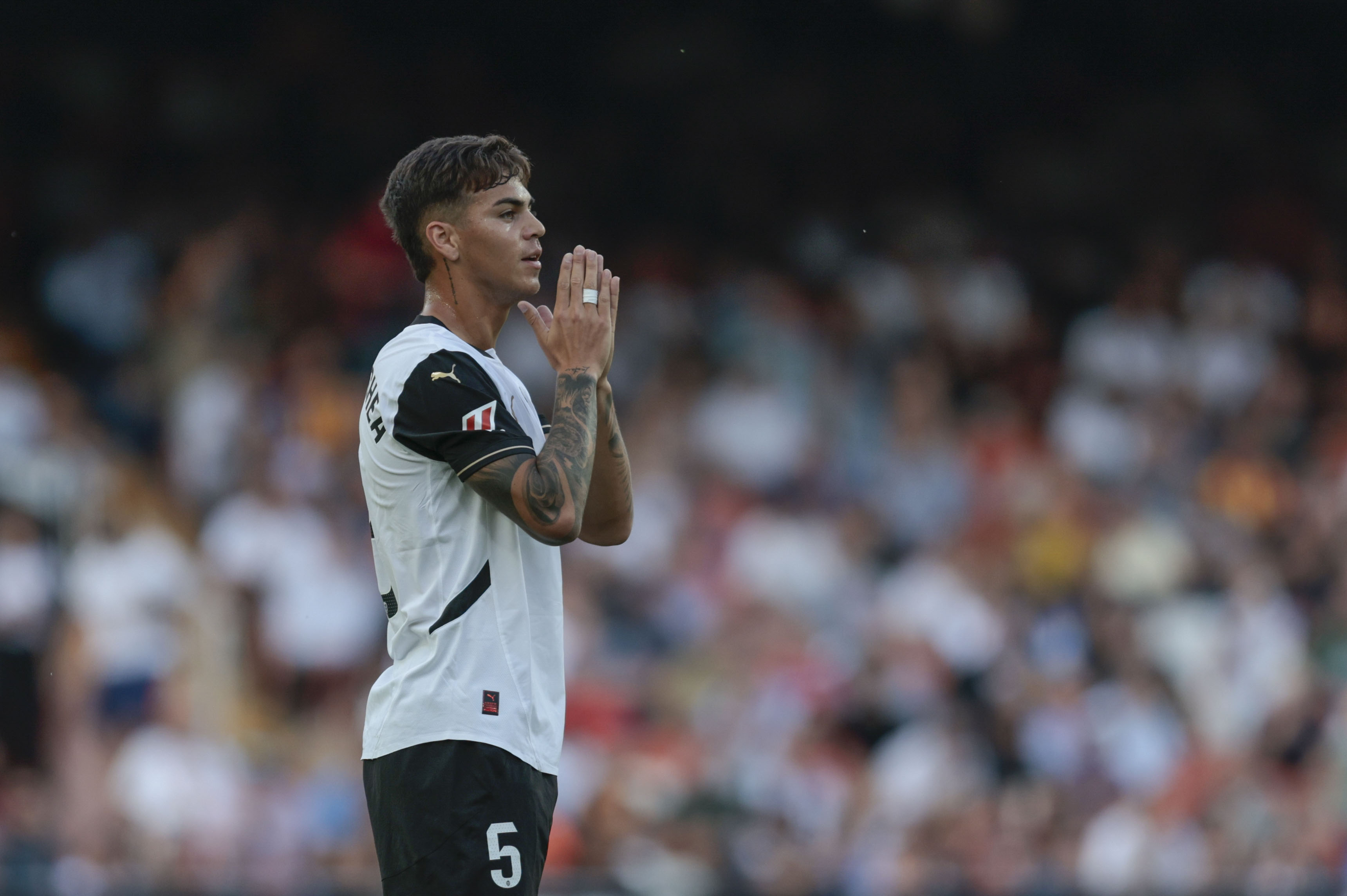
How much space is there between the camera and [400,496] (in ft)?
12.1

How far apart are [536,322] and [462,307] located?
8.1 inches

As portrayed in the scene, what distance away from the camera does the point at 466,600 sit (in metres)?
3.63

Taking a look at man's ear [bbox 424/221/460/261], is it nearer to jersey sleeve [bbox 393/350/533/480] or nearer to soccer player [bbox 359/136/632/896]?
soccer player [bbox 359/136/632/896]

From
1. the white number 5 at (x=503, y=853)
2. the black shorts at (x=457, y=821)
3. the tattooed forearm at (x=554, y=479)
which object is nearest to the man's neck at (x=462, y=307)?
the tattooed forearm at (x=554, y=479)

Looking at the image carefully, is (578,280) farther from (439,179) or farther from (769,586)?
(769,586)

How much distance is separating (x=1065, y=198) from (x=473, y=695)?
11.1 meters

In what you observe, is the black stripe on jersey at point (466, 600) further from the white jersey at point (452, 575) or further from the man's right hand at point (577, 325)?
the man's right hand at point (577, 325)

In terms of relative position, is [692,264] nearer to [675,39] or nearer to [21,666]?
[675,39]

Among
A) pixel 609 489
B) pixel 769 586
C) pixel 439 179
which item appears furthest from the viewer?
pixel 769 586

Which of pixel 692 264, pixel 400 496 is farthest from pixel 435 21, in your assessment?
pixel 400 496

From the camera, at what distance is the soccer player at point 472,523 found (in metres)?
3.54

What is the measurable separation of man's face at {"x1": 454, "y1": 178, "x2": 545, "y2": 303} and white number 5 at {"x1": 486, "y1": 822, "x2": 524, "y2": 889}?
1.17m

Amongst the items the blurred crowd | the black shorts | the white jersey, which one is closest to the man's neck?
the white jersey

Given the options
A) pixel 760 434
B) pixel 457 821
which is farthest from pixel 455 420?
pixel 760 434
